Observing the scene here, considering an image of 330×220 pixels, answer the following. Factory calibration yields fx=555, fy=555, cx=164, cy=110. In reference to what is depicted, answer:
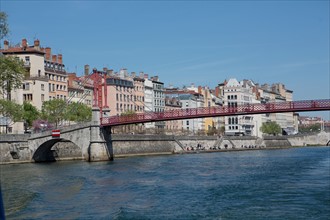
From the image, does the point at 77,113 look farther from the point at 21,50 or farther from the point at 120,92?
the point at 120,92

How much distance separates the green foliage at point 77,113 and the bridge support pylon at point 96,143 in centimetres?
1727

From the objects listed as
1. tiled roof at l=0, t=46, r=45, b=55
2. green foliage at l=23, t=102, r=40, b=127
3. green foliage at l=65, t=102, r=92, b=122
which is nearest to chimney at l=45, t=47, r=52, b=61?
tiled roof at l=0, t=46, r=45, b=55

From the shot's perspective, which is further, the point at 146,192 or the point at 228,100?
the point at 228,100

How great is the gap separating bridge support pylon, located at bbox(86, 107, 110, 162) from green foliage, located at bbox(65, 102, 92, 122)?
17.3 m

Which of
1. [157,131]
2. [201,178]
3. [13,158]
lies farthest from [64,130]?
[157,131]

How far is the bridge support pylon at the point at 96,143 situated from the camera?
59969 millimetres

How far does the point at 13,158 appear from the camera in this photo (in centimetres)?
5775

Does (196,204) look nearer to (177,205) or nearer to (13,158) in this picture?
(177,205)

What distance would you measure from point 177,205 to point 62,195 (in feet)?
21.4

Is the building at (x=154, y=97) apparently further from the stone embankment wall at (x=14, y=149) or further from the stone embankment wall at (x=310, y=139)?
the stone embankment wall at (x=14, y=149)

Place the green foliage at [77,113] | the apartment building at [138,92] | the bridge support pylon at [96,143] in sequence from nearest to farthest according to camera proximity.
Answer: the bridge support pylon at [96,143] → the green foliage at [77,113] → the apartment building at [138,92]

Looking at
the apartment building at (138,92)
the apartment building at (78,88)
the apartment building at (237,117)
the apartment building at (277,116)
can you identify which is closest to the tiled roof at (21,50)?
the apartment building at (78,88)

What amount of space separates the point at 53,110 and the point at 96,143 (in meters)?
17.6

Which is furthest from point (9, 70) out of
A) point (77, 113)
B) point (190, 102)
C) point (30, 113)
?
point (190, 102)
